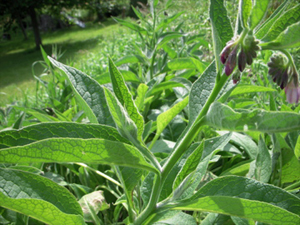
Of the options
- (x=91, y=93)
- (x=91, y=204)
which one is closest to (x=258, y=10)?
(x=91, y=93)

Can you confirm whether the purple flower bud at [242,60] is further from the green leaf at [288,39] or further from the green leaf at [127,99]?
the green leaf at [127,99]

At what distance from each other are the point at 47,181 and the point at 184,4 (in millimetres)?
6468

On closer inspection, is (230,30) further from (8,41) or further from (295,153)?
(8,41)

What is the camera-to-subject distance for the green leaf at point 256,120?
1.30 feet

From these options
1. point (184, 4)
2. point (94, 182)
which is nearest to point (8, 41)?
point (184, 4)

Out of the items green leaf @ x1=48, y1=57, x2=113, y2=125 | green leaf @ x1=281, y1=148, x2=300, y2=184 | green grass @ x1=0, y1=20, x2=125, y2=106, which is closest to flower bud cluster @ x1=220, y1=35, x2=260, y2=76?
green leaf @ x1=48, y1=57, x2=113, y2=125

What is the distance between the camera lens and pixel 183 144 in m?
0.58

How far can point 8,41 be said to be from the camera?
66.3 feet

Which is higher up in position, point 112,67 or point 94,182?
point 112,67

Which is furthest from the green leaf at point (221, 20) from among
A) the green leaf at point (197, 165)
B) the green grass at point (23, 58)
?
the green grass at point (23, 58)

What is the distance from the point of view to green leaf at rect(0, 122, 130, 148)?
0.50 meters

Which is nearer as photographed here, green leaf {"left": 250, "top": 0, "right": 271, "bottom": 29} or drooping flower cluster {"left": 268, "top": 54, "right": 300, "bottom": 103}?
green leaf {"left": 250, "top": 0, "right": 271, "bottom": 29}

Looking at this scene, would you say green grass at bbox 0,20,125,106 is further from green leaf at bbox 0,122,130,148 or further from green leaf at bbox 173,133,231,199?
green leaf at bbox 0,122,130,148

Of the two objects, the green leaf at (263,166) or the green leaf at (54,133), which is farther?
the green leaf at (263,166)
